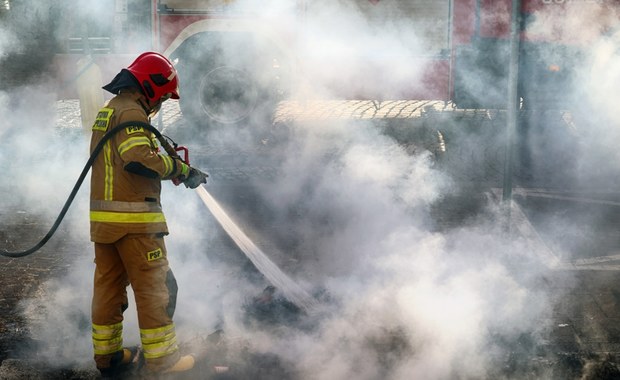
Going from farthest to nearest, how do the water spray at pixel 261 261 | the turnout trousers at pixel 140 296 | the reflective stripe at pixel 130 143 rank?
the water spray at pixel 261 261, the turnout trousers at pixel 140 296, the reflective stripe at pixel 130 143

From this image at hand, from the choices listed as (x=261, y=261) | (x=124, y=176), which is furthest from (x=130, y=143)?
(x=261, y=261)

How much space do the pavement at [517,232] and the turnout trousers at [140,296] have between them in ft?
0.99

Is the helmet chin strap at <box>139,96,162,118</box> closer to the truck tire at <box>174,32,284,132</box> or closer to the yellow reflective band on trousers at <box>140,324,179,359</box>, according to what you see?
the yellow reflective band on trousers at <box>140,324,179,359</box>

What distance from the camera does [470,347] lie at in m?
4.37

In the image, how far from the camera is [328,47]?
30.0 ft

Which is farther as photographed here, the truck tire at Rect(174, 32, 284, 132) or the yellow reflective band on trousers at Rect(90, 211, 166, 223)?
the truck tire at Rect(174, 32, 284, 132)

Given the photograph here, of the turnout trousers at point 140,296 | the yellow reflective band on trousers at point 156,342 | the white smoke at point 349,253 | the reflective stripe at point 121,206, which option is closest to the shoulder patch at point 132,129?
the reflective stripe at point 121,206

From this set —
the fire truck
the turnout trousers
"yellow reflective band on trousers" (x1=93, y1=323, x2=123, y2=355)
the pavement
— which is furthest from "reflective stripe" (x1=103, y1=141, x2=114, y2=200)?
the fire truck

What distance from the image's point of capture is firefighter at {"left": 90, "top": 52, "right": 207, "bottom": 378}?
3975 millimetres

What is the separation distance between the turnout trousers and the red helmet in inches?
30.1

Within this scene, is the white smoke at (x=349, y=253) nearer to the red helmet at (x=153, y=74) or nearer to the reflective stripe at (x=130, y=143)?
the reflective stripe at (x=130, y=143)

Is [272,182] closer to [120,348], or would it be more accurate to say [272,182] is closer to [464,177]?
[464,177]

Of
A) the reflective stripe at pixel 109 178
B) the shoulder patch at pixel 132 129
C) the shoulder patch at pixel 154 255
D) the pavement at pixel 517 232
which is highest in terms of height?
the shoulder patch at pixel 132 129

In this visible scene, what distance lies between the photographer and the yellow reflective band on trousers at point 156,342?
402 cm
